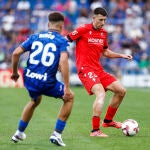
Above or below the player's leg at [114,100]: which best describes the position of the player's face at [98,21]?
above

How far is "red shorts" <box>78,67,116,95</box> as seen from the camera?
35.9 ft

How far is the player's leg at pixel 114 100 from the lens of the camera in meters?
11.2

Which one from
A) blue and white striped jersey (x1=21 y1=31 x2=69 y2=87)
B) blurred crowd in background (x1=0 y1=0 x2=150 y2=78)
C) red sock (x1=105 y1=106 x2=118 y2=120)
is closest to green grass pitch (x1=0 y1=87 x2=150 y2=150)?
red sock (x1=105 y1=106 x2=118 y2=120)

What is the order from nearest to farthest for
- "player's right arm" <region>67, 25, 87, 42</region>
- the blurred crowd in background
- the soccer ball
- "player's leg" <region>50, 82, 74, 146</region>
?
"player's leg" <region>50, 82, 74, 146</region> < the soccer ball < "player's right arm" <region>67, 25, 87, 42</region> < the blurred crowd in background

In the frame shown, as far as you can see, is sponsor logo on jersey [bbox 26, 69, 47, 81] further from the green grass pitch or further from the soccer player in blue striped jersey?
the green grass pitch

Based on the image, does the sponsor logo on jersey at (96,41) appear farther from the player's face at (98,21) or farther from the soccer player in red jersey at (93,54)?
the player's face at (98,21)

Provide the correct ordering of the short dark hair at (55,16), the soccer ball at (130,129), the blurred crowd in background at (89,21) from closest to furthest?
the short dark hair at (55,16) < the soccer ball at (130,129) < the blurred crowd in background at (89,21)

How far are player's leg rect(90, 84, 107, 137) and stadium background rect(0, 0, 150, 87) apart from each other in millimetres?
15206

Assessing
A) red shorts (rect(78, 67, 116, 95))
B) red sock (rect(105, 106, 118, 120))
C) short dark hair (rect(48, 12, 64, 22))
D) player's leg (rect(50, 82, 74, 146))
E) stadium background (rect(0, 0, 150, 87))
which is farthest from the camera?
stadium background (rect(0, 0, 150, 87))

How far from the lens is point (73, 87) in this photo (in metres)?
25.8

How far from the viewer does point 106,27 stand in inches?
1142

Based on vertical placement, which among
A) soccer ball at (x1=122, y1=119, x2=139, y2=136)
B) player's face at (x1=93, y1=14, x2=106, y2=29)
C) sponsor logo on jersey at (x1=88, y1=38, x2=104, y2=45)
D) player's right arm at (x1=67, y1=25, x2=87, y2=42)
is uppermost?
player's face at (x1=93, y1=14, x2=106, y2=29)

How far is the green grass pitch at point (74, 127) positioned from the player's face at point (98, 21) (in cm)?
190

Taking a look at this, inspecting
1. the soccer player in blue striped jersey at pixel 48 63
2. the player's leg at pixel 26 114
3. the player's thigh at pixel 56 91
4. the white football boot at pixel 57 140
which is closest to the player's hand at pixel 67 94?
the soccer player in blue striped jersey at pixel 48 63
